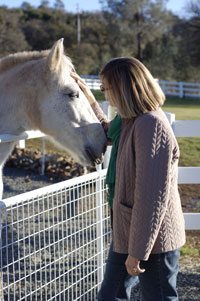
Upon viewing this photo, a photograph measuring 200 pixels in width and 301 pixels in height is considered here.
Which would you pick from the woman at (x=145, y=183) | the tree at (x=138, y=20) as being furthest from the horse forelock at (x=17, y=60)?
the tree at (x=138, y=20)

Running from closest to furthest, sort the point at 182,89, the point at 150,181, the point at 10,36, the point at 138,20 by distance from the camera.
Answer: the point at 150,181 → the point at 182,89 → the point at 10,36 → the point at 138,20

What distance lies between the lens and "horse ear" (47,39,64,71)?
3.52m

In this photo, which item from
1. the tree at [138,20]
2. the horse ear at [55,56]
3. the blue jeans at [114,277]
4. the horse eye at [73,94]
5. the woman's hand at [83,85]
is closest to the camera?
the blue jeans at [114,277]

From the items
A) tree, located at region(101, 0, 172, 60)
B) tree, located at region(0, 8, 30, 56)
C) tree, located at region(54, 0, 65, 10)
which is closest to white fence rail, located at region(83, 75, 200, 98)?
tree, located at region(0, 8, 30, 56)

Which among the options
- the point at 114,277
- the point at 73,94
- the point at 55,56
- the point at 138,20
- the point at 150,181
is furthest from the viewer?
the point at 138,20

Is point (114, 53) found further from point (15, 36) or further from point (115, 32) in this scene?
point (15, 36)

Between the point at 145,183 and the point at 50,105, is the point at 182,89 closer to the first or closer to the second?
the point at 50,105

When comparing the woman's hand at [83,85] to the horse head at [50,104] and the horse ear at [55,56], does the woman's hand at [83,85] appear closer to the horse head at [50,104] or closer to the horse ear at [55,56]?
the horse head at [50,104]

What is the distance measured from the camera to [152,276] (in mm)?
2779

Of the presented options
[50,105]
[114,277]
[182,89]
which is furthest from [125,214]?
[182,89]

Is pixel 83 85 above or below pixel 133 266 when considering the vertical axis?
above

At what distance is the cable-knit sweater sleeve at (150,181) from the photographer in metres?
2.56

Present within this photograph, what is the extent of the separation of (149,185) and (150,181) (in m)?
0.02

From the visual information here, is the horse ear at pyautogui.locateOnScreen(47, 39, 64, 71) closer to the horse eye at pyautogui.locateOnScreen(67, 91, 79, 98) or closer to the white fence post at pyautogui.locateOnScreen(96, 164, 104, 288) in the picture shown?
the horse eye at pyautogui.locateOnScreen(67, 91, 79, 98)
